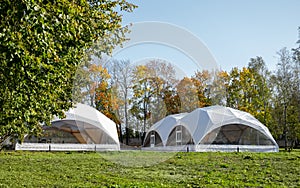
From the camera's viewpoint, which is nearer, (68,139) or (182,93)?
(182,93)

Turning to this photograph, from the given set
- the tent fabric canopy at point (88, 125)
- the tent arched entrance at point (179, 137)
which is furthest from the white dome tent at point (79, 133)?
the tent arched entrance at point (179, 137)

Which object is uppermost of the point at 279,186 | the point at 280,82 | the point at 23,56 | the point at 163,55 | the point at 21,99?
the point at 280,82

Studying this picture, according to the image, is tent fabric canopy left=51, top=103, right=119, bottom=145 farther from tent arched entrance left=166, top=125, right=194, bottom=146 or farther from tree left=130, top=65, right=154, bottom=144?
tree left=130, top=65, right=154, bottom=144

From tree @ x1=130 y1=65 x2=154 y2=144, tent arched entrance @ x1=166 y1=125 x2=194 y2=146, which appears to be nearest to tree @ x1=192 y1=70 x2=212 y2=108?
tent arched entrance @ x1=166 y1=125 x2=194 y2=146

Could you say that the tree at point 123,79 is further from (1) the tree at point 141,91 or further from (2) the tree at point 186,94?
(2) the tree at point 186,94

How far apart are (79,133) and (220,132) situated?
12.1 metres

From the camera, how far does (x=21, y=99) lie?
5066mm

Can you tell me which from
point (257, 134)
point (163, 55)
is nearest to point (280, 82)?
point (257, 134)

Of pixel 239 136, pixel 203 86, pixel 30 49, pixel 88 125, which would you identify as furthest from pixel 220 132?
pixel 30 49

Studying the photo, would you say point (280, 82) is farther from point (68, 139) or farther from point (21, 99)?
point (21, 99)

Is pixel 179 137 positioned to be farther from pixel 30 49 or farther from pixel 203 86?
pixel 30 49

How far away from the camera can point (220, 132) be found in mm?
27500

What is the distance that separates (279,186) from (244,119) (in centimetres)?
1979

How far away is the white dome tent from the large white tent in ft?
17.9
